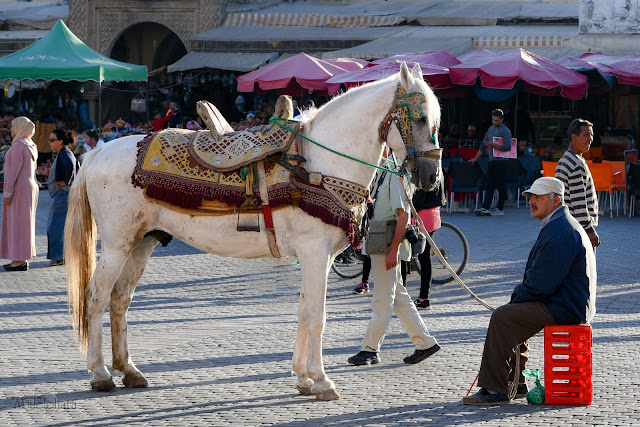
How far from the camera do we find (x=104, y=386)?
24.0 feet

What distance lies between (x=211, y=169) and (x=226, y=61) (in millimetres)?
20059

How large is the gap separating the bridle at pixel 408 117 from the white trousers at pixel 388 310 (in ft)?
4.60

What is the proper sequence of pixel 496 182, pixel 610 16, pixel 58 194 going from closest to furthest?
pixel 58 194, pixel 496 182, pixel 610 16

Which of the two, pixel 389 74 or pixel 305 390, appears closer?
pixel 305 390

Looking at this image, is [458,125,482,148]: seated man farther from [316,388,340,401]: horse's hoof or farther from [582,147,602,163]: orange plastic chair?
[316,388,340,401]: horse's hoof

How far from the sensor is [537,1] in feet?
93.4

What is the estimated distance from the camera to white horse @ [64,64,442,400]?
7117mm

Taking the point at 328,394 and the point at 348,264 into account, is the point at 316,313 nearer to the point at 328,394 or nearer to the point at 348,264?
the point at 328,394

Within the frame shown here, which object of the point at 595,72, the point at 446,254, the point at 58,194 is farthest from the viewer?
the point at 595,72

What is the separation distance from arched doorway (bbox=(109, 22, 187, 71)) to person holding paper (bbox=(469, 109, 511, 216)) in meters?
14.9

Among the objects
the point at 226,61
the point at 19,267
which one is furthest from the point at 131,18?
the point at 19,267

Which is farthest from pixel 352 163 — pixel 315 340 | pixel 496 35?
pixel 496 35

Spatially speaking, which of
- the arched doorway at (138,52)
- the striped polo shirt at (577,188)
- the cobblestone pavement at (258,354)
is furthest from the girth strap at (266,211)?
the arched doorway at (138,52)

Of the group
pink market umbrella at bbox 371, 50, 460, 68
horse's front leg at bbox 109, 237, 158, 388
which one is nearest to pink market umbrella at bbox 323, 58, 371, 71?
pink market umbrella at bbox 371, 50, 460, 68
